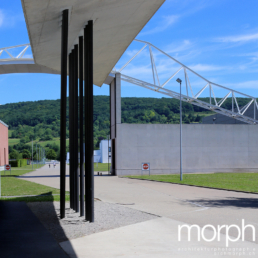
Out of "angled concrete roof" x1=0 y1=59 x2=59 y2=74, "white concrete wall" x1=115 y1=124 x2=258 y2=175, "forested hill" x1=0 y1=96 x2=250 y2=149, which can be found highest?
"forested hill" x1=0 y1=96 x2=250 y2=149

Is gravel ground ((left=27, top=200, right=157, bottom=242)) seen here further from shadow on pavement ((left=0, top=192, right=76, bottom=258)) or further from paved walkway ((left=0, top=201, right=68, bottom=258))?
paved walkway ((left=0, top=201, right=68, bottom=258))

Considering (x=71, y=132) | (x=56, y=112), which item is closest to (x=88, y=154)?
(x=71, y=132)

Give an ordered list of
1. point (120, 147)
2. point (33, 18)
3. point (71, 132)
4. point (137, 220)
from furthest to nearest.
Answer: point (120, 147)
point (71, 132)
point (137, 220)
point (33, 18)

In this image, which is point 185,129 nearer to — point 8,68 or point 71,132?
point 8,68

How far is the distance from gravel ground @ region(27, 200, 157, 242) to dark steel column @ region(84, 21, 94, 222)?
Result: 53 cm

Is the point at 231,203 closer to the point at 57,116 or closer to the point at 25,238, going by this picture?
the point at 25,238

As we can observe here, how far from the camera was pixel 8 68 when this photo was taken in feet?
115

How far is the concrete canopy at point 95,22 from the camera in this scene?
8.77 m

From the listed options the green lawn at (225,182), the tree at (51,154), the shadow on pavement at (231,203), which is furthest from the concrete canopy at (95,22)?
the tree at (51,154)

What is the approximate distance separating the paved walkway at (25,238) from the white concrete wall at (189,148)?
2825cm

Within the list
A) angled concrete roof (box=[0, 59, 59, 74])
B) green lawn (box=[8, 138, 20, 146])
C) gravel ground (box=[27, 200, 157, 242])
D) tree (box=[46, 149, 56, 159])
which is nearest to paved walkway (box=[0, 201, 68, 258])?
gravel ground (box=[27, 200, 157, 242])

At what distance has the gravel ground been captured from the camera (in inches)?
328

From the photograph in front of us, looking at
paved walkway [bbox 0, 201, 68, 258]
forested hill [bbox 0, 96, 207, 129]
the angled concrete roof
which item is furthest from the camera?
forested hill [bbox 0, 96, 207, 129]

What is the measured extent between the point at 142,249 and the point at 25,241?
2.47 m
